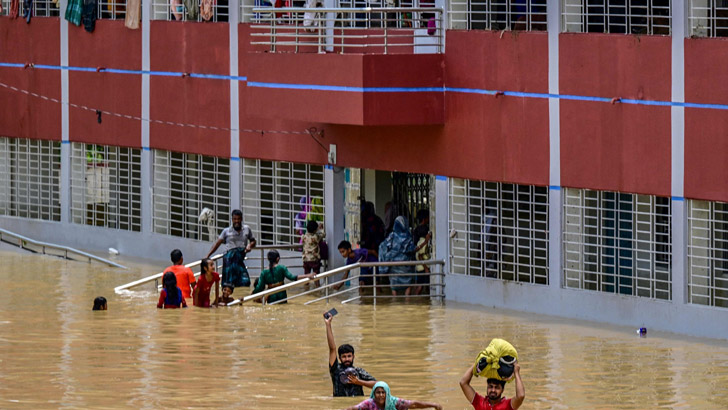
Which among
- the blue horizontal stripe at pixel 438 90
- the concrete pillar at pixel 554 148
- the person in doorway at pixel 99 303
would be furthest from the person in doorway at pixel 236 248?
the concrete pillar at pixel 554 148

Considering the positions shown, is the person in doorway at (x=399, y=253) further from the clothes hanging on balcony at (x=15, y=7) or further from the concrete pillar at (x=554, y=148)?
the clothes hanging on balcony at (x=15, y=7)

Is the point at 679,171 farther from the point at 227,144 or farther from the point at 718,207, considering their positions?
the point at 227,144

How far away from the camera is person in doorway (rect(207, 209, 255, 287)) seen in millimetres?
27141

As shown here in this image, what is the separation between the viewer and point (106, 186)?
1344 inches

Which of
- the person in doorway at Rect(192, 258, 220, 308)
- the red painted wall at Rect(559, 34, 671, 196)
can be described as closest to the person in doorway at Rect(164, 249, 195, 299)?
the person in doorway at Rect(192, 258, 220, 308)

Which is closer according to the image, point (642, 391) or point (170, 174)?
point (642, 391)

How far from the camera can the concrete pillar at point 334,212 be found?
2903 centimetres

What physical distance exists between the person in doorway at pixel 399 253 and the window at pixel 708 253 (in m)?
5.08

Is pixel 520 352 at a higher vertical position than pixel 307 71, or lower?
lower

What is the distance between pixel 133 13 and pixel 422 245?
874cm

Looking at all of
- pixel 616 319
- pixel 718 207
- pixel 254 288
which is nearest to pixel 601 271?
pixel 616 319

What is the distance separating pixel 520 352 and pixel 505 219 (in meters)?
5.22

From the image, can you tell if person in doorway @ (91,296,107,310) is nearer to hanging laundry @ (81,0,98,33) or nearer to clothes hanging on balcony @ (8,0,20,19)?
hanging laundry @ (81,0,98,33)

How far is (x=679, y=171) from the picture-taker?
2316 cm
